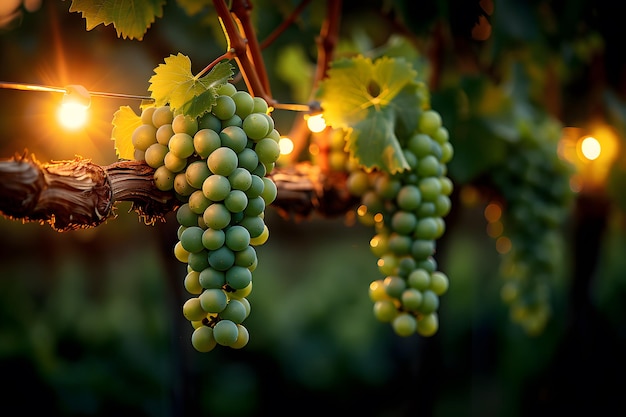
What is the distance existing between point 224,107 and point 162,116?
94 millimetres

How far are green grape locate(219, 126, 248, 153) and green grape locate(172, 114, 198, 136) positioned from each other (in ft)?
0.12

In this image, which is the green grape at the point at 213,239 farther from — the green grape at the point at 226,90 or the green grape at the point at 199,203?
the green grape at the point at 226,90

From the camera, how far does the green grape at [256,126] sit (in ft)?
2.48

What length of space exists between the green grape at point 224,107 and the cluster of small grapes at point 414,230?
373mm

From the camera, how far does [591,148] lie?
198cm

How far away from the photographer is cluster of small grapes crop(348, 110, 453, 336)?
101 cm

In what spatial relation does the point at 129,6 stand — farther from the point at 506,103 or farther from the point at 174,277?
the point at 506,103

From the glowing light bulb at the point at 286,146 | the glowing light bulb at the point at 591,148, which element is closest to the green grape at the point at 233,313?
the glowing light bulb at the point at 286,146

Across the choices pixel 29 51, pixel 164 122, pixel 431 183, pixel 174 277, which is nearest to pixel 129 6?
pixel 164 122

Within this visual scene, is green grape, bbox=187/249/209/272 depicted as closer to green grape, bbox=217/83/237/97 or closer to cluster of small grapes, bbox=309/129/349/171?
green grape, bbox=217/83/237/97

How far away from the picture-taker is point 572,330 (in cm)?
215

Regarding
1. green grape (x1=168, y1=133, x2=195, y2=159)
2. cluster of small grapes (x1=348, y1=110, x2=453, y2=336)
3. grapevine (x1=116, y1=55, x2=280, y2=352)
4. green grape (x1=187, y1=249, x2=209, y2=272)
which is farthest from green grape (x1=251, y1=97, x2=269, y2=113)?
cluster of small grapes (x1=348, y1=110, x2=453, y2=336)

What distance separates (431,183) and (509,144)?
0.68m

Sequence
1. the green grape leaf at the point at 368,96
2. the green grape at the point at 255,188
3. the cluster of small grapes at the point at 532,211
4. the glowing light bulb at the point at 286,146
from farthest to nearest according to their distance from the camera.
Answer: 1. the cluster of small grapes at the point at 532,211
2. the glowing light bulb at the point at 286,146
3. the green grape leaf at the point at 368,96
4. the green grape at the point at 255,188
